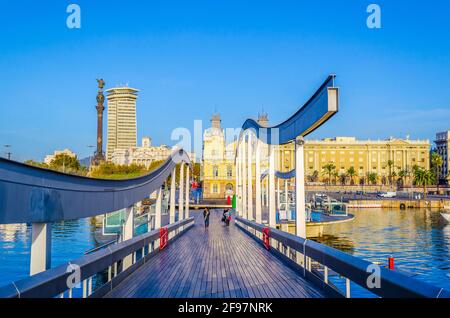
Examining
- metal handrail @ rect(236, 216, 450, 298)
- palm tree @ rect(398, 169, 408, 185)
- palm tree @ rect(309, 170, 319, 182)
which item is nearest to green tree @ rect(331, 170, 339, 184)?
palm tree @ rect(309, 170, 319, 182)

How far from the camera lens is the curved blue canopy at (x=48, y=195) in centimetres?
560

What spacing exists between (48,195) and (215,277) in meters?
4.51

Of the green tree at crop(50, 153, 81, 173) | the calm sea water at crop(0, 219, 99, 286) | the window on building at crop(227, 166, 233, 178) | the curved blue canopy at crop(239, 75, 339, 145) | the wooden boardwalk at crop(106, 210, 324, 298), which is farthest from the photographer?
the window on building at crop(227, 166, 233, 178)

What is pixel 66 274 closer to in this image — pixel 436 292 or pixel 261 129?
pixel 436 292

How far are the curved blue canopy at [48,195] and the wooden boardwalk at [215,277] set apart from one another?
1.48 meters

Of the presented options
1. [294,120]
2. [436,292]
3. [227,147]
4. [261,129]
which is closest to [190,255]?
[294,120]

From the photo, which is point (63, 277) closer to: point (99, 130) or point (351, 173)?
point (99, 130)

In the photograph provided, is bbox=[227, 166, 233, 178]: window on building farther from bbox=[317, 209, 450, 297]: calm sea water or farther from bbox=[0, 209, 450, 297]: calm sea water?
bbox=[0, 209, 450, 297]: calm sea water

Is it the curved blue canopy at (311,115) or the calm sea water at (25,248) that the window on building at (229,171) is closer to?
the calm sea water at (25,248)

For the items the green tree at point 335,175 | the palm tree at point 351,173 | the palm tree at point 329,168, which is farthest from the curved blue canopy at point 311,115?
the green tree at point 335,175

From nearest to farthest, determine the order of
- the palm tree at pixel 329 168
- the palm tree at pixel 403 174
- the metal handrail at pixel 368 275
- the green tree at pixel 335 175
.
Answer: the metal handrail at pixel 368 275, the palm tree at pixel 329 168, the palm tree at pixel 403 174, the green tree at pixel 335 175

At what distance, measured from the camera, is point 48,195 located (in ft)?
21.7

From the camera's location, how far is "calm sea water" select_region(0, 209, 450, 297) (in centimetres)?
2275
